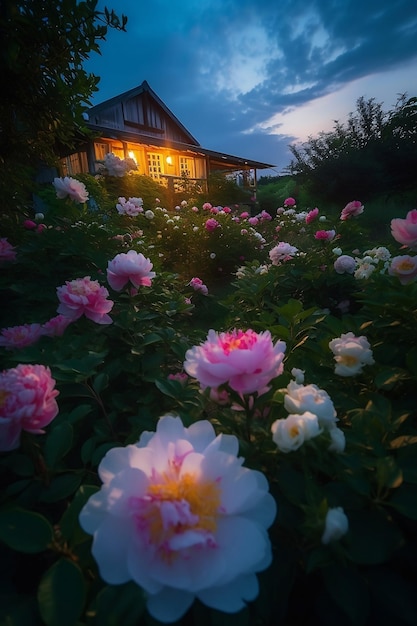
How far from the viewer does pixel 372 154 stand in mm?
11422

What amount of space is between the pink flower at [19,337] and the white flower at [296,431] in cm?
90

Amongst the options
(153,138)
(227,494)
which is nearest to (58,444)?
(227,494)

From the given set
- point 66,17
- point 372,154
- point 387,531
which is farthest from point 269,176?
point 387,531

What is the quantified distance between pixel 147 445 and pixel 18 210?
7.33 ft

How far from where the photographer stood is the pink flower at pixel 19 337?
1.01 metres

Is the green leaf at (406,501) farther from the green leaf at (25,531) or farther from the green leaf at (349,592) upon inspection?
the green leaf at (25,531)

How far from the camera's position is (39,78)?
1847 millimetres

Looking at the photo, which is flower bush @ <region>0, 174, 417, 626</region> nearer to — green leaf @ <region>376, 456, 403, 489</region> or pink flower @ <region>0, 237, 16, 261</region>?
green leaf @ <region>376, 456, 403, 489</region>

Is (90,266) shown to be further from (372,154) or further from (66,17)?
(372,154)

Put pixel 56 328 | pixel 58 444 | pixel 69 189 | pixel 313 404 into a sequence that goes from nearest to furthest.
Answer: pixel 313 404 → pixel 58 444 → pixel 56 328 → pixel 69 189

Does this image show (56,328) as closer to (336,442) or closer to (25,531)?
(25,531)

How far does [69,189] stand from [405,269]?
68.9 inches

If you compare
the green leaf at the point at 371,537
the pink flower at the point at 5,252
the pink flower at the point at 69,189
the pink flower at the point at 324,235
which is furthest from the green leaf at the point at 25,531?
the pink flower at the point at 324,235

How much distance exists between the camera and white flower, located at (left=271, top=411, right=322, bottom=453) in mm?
427
